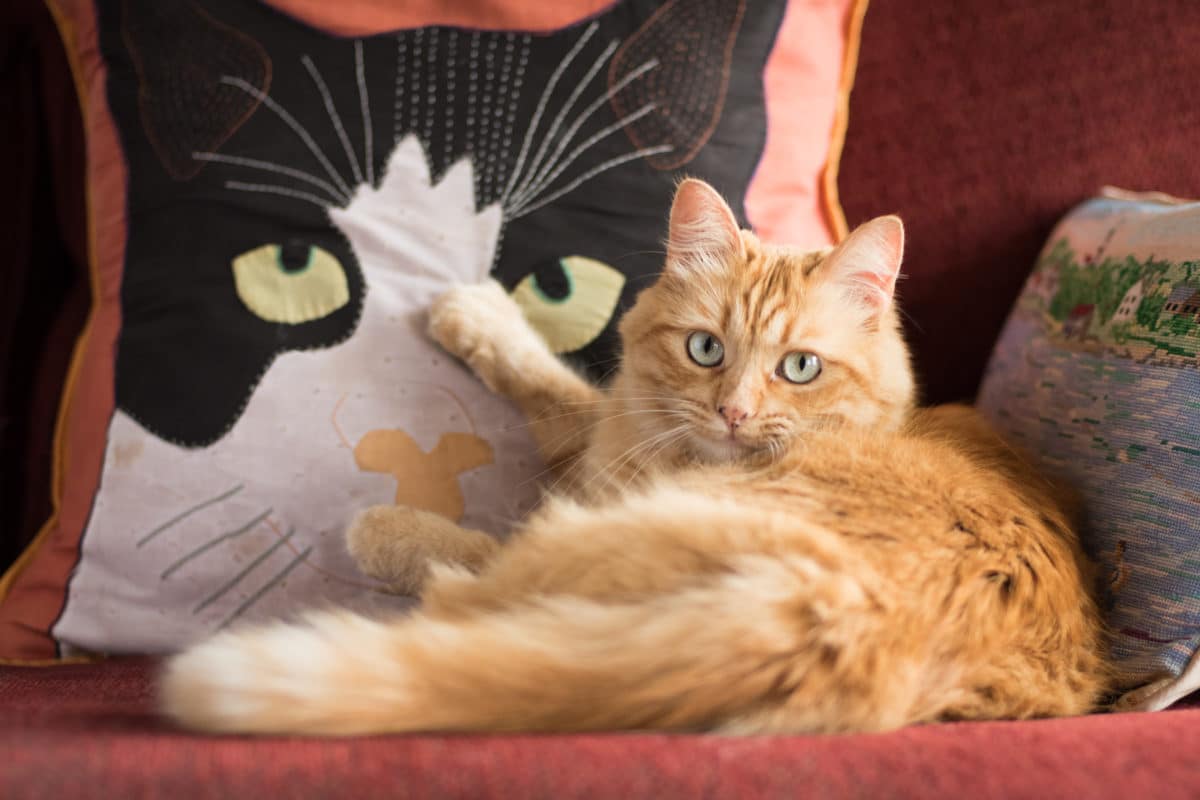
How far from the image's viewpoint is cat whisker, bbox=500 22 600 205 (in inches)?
50.0

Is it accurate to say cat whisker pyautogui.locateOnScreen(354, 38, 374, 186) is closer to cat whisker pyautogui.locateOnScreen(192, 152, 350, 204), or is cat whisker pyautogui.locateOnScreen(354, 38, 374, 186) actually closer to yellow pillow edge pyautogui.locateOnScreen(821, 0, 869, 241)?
cat whisker pyautogui.locateOnScreen(192, 152, 350, 204)

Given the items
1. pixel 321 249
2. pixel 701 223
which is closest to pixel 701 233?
pixel 701 223

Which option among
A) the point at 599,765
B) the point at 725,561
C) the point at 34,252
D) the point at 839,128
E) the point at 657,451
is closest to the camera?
the point at 599,765

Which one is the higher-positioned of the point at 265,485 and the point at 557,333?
the point at 557,333

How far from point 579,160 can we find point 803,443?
1.82 feet

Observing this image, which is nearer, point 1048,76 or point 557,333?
point 557,333

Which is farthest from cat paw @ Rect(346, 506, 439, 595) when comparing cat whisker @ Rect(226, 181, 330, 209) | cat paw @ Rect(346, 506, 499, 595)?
cat whisker @ Rect(226, 181, 330, 209)

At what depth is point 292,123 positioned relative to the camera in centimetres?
124

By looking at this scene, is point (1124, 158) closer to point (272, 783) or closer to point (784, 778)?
point (784, 778)

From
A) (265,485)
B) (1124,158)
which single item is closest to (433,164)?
(265,485)

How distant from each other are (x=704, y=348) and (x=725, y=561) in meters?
0.46

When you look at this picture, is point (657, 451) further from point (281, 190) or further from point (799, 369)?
point (281, 190)

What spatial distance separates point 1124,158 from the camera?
147 centimetres

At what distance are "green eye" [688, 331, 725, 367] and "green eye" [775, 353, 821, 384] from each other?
91mm
